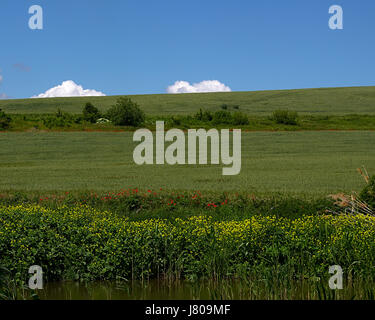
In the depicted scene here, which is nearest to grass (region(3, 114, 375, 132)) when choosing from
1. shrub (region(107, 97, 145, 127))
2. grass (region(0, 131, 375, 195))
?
shrub (region(107, 97, 145, 127))

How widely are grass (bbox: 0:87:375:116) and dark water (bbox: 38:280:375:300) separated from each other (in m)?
66.1

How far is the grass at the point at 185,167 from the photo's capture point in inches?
833

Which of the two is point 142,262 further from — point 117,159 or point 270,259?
point 117,159

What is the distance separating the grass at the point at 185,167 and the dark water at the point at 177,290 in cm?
784

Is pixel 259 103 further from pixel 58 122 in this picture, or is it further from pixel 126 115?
pixel 58 122

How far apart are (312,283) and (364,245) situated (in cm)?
149

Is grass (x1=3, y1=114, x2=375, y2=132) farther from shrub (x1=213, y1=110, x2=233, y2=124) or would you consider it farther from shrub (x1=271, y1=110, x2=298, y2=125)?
shrub (x1=213, y1=110, x2=233, y2=124)

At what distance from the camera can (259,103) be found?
89062mm

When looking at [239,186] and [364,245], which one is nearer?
[364,245]

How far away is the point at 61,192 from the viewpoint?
1822 centimetres

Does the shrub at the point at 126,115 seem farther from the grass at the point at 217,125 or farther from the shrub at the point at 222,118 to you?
the shrub at the point at 222,118

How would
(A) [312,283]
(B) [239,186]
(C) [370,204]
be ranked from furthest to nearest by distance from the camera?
(B) [239,186]
(C) [370,204]
(A) [312,283]

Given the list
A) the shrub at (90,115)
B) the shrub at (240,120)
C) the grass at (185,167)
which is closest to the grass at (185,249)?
the grass at (185,167)

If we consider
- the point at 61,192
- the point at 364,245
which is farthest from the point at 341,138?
the point at 364,245
